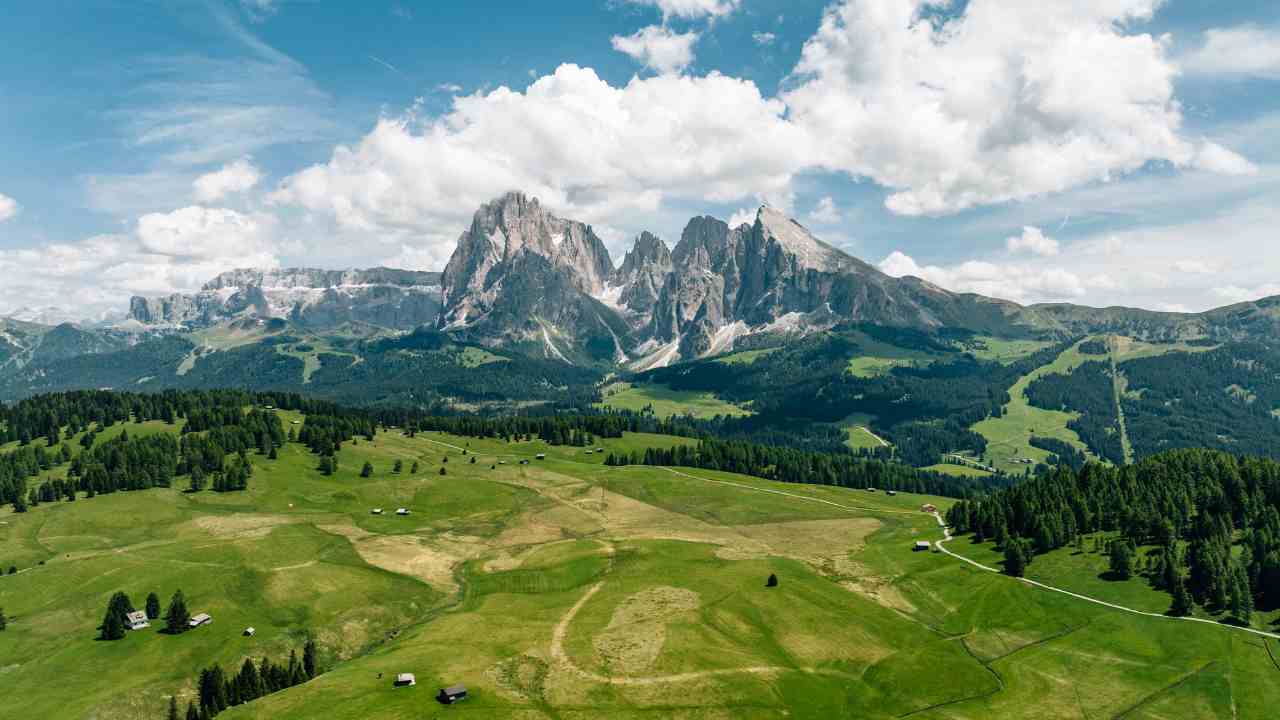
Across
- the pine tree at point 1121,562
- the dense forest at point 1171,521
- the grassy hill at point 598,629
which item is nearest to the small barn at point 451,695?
the grassy hill at point 598,629

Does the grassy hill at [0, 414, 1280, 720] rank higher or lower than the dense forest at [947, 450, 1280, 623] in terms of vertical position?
lower

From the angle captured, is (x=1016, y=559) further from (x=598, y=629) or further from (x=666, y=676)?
(x=598, y=629)

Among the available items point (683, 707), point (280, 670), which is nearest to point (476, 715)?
point (683, 707)

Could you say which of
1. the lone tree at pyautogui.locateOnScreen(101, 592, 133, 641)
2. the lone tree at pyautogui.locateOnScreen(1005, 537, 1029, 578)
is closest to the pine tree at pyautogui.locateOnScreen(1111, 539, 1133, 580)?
the lone tree at pyautogui.locateOnScreen(1005, 537, 1029, 578)

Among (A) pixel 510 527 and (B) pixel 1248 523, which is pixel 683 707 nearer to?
(A) pixel 510 527

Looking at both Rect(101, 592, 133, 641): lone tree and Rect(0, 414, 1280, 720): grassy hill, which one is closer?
Rect(0, 414, 1280, 720): grassy hill

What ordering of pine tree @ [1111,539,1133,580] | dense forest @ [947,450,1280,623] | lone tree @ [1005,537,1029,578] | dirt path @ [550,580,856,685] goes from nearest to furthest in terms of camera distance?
1. dirt path @ [550,580,856,685]
2. dense forest @ [947,450,1280,623]
3. pine tree @ [1111,539,1133,580]
4. lone tree @ [1005,537,1029,578]

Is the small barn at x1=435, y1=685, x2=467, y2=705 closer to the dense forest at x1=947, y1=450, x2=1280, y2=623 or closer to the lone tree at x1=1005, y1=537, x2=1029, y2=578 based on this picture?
the lone tree at x1=1005, y1=537, x2=1029, y2=578
